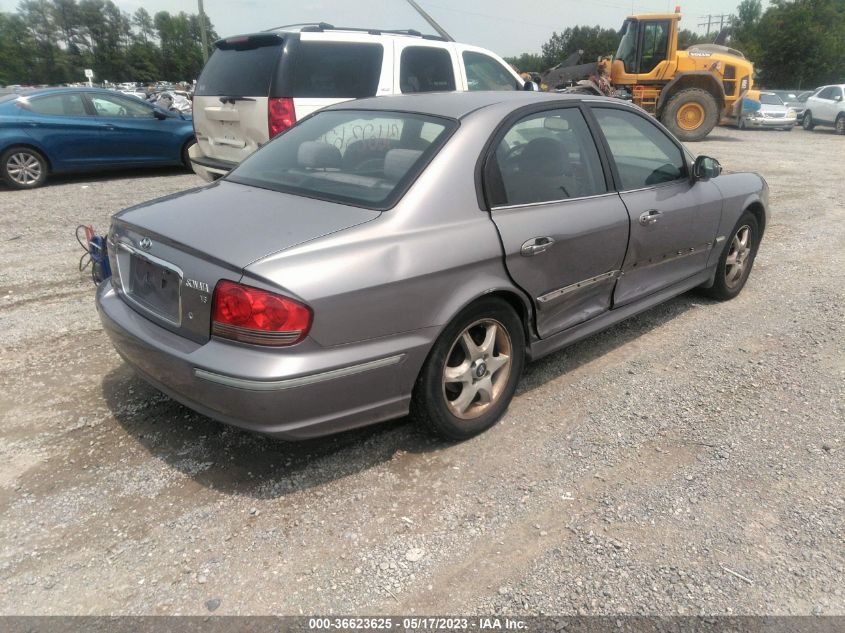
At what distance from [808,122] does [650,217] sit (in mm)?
24011

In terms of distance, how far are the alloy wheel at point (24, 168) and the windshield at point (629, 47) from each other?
14.6m

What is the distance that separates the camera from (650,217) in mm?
3785

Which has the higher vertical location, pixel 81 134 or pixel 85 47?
pixel 85 47

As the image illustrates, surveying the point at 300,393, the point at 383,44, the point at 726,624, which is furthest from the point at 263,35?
the point at 726,624

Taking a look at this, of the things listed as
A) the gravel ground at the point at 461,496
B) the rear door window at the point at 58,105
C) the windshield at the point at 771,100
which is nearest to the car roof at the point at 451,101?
the gravel ground at the point at 461,496

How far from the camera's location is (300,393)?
241 centimetres

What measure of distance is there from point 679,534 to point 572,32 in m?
100

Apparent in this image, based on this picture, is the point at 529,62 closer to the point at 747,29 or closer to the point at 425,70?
the point at 747,29

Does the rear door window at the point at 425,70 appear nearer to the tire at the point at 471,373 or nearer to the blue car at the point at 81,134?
the tire at the point at 471,373

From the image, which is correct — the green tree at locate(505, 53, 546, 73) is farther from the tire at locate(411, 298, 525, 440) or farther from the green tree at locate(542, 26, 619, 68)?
the tire at locate(411, 298, 525, 440)

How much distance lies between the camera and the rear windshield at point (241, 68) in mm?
6047

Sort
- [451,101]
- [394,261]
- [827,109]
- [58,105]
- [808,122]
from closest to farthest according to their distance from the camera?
[394,261], [451,101], [58,105], [827,109], [808,122]

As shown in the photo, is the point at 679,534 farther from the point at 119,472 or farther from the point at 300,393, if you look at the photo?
the point at 119,472

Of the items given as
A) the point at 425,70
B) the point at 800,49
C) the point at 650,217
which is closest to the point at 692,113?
the point at 425,70
